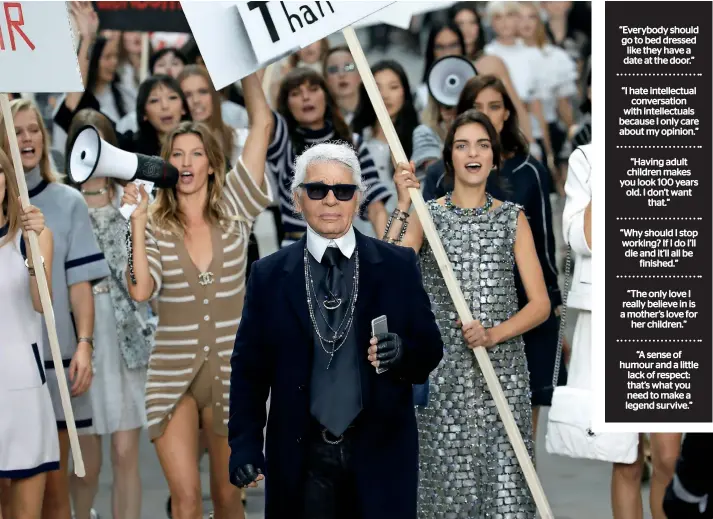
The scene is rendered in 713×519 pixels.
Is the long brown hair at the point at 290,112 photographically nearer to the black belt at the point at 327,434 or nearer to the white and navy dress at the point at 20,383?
the white and navy dress at the point at 20,383

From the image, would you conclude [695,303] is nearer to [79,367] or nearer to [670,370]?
[670,370]

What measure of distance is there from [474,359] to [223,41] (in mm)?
1721

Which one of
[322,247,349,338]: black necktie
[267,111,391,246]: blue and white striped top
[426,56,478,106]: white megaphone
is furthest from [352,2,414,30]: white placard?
[322,247,349,338]: black necktie

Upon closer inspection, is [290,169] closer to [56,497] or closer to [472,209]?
[472,209]

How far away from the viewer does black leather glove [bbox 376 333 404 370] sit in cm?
533

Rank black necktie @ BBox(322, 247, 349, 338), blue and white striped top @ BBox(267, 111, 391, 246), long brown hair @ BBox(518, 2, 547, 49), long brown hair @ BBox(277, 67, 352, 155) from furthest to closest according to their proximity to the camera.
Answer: long brown hair @ BBox(518, 2, 547, 49), long brown hair @ BBox(277, 67, 352, 155), blue and white striped top @ BBox(267, 111, 391, 246), black necktie @ BBox(322, 247, 349, 338)

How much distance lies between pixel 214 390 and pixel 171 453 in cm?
33

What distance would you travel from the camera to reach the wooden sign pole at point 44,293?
22.5 feet

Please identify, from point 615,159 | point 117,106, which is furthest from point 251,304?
point 117,106

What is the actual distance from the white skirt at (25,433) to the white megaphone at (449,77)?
11.5 ft

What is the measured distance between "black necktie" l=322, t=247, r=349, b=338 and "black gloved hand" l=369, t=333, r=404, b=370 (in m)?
0.22

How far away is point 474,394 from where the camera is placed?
7125 millimetres

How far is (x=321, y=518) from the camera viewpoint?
5496 millimetres

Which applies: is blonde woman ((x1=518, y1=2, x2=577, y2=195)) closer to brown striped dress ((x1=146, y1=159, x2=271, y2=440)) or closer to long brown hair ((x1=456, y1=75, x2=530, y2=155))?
long brown hair ((x1=456, y1=75, x2=530, y2=155))
